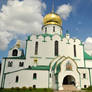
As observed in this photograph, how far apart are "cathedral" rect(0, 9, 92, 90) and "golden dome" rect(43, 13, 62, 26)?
5.83 meters

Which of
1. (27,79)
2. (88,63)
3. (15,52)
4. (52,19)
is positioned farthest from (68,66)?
(52,19)

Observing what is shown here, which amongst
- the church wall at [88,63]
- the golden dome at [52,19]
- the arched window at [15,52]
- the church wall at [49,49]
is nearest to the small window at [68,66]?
the church wall at [49,49]

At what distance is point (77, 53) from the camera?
22.5 metres

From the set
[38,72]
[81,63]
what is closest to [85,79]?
[81,63]

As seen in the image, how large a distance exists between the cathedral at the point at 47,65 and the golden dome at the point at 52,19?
19.1ft

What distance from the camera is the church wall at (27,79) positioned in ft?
57.9

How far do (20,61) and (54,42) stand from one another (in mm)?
7409

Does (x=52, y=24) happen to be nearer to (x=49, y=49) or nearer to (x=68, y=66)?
(x=49, y=49)

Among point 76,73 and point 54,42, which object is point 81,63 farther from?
point 54,42

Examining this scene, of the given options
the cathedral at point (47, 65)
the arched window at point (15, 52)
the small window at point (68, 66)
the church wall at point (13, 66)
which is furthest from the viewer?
the arched window at point (15, 52)

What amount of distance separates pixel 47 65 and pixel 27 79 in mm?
4688

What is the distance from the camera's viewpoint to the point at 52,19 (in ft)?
89.1

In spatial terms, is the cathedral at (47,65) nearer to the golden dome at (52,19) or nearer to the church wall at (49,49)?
the church wall at (49,49)

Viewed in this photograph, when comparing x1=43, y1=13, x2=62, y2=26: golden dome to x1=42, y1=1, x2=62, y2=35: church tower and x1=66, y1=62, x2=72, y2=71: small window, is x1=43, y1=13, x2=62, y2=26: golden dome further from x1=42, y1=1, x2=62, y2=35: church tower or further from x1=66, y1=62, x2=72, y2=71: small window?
x1=66, y1=62, x2=72, y2=71: small window
